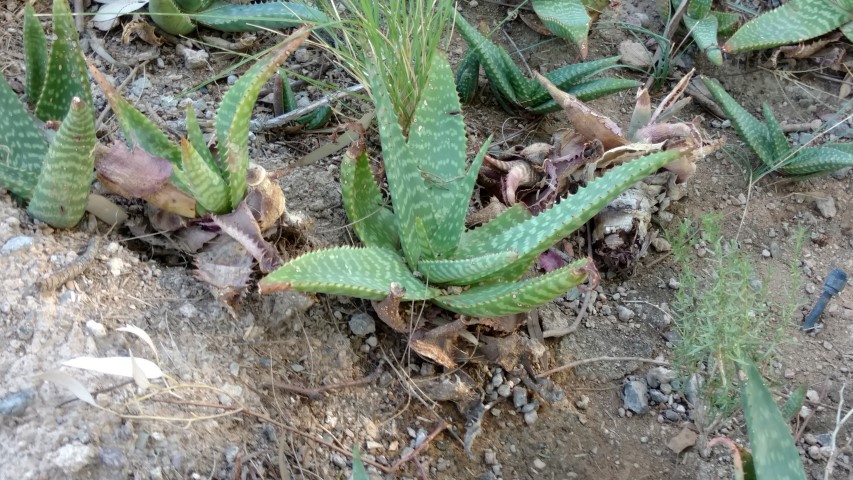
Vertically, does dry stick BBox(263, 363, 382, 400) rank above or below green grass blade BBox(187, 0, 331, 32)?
below

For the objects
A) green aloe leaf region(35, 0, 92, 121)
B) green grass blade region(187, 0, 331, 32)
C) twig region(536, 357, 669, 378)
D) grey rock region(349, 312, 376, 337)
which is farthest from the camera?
green grass blade region(187, 0, 331, 32)

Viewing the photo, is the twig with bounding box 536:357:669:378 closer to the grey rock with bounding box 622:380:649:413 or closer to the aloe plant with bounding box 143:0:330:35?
the grey rock with bounding box 622:380:649:413

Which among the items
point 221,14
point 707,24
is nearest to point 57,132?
point 221,14

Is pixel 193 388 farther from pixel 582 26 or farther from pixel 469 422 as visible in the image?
pixel 582 26

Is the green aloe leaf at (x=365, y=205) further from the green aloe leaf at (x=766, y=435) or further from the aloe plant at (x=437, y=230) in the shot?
the green aloe leaf at (x=766, y=435)

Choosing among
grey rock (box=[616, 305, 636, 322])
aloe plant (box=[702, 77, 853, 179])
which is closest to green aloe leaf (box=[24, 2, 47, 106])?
grey rock (box=[616, 305, 636, 322])

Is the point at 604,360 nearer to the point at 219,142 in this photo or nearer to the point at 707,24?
the point at 219,142

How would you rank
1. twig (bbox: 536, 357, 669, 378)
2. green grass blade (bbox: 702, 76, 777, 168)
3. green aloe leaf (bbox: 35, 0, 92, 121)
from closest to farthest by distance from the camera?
1. green aloe leaf (bbox: 35, 0, 92, 121)
2. twig (bbox: 536, 357, 669, 378)
3. green grass blade (bbox: 702, 76, 777, 168)
